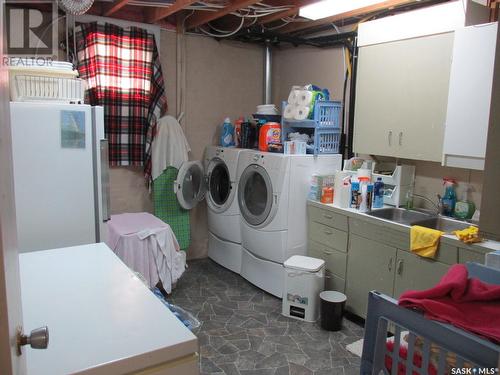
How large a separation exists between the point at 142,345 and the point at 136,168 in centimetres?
303

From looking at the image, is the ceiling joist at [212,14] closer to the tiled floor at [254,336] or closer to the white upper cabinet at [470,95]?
the white upper cabinet at [470,95]

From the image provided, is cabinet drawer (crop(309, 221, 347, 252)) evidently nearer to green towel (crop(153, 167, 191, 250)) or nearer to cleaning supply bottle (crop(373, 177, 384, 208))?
cleaning supply bottle (crop(373, 177, 384, 208))

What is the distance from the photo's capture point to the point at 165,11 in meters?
3.36

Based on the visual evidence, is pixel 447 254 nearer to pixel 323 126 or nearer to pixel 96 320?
pixel 323 126

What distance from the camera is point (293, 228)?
3389mm

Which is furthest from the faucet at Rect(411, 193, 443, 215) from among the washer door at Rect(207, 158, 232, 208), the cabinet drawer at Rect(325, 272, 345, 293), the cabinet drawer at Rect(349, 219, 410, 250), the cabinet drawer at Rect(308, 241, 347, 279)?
the washer door at Rect(207, 158, 232, 208)

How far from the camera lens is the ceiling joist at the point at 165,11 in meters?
3.01

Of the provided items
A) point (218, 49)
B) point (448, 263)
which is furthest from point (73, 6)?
point (448, 263)

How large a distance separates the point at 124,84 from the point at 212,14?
1000 millimetres

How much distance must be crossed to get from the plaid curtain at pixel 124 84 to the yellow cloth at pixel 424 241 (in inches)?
98.2

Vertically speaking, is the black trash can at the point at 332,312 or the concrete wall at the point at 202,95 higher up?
the concrete wall at the point at 202,95

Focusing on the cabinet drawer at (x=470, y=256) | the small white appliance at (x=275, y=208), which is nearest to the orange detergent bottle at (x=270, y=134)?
the small white appliance at (x=275, y=208)

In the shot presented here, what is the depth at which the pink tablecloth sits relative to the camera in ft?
10.3

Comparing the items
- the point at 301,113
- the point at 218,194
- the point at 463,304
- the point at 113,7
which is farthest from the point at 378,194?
the point at 113,7
